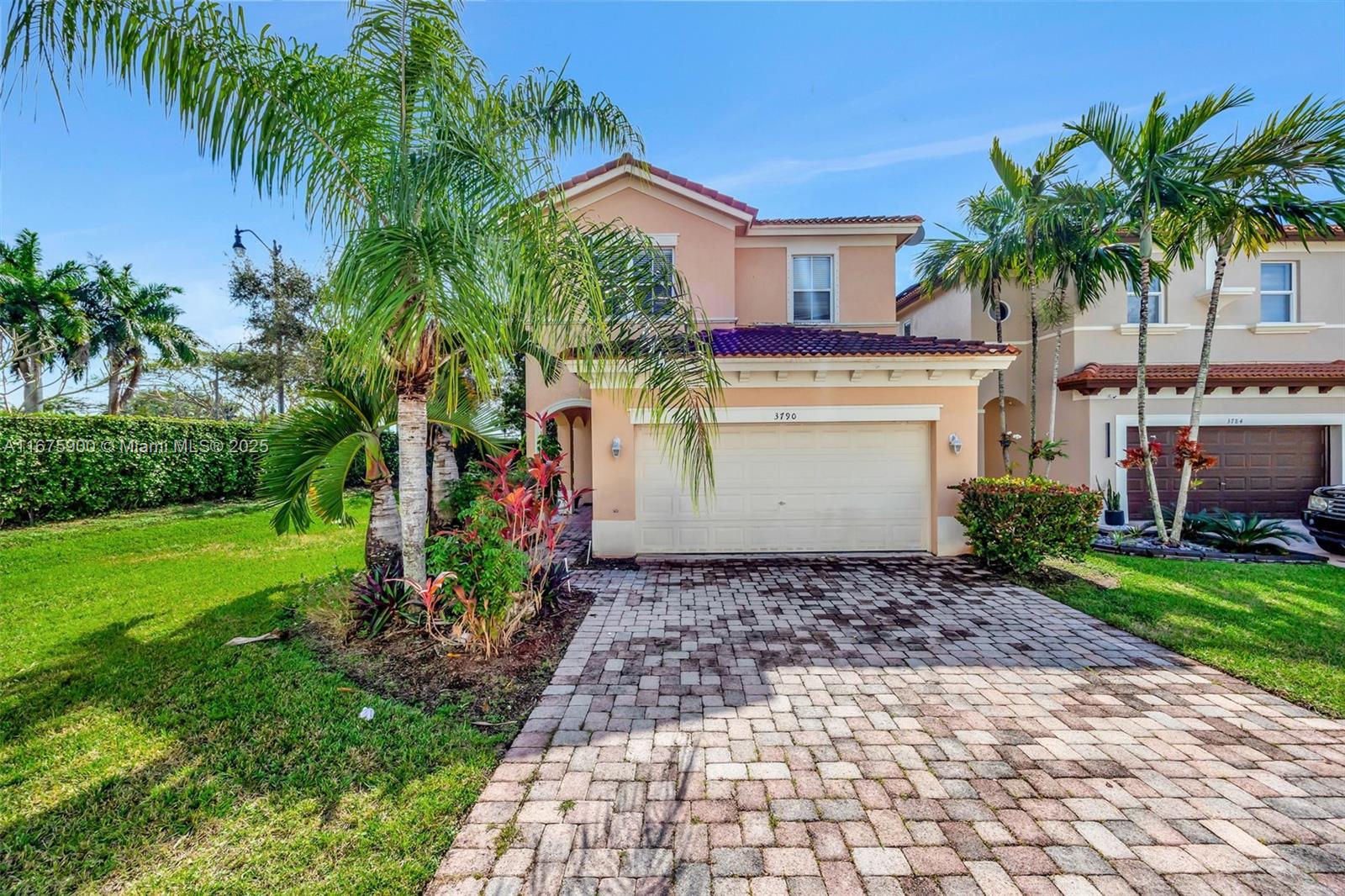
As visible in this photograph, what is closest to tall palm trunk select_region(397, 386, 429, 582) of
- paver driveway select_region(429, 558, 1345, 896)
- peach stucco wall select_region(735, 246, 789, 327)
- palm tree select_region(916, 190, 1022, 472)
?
paver driveway select_region(429, 558, 1345, 896)

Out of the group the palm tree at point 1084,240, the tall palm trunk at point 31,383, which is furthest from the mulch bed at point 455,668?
the tall palm trunk at point 31,383

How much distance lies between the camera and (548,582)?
271 inches

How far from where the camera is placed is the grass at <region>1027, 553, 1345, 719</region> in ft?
15.6

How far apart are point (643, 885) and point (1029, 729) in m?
3.19

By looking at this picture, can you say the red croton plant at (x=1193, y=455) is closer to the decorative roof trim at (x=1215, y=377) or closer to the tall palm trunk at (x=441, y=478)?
the decorative roof trim at (x=1215, y=377)

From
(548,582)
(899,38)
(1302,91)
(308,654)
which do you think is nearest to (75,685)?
(308,654)

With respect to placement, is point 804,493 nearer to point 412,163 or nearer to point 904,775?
point 904,775

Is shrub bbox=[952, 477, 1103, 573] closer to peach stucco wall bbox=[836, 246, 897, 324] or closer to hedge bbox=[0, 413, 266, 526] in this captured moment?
peach stucco wall bbox=[836, 246, 897, 324]

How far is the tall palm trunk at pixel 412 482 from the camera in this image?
18.0 ft

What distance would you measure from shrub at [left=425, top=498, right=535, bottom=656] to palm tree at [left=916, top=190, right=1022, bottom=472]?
10.9 metres

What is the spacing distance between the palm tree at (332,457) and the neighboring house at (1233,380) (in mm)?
15251

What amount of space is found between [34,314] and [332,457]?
62.0ft

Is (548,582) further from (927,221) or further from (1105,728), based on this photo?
(927,221)

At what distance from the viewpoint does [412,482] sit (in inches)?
217
